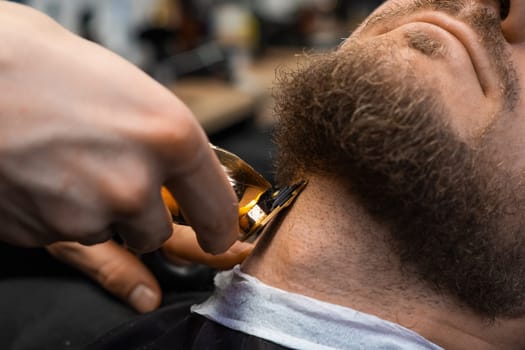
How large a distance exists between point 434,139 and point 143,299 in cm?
52

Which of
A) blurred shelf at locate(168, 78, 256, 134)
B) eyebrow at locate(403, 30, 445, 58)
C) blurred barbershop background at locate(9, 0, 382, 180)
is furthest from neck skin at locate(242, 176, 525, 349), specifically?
blurred shelf at locate(168, 78, 256, 134)

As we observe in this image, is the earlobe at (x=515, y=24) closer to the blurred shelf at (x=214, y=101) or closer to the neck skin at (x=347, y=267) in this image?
the neck skin at (x=347, y=267)

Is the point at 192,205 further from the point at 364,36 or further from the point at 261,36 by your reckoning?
the point at 261,36

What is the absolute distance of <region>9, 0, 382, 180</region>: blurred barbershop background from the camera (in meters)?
2.12

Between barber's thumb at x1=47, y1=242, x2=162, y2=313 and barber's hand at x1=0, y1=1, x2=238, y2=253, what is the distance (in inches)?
16.9

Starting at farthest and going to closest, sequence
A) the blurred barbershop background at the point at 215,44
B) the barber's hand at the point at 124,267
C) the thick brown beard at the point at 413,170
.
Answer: the blurred barbershop background at the point at 215,44 < the barber's hand at the point at 124,267 < the thick brown beard at the point at 413,170

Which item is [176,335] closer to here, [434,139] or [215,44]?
[434,139]

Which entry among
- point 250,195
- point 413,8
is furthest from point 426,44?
point 250,195

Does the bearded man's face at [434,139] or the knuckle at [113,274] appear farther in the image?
the knuckle at [113,274]

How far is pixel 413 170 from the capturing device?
638mm

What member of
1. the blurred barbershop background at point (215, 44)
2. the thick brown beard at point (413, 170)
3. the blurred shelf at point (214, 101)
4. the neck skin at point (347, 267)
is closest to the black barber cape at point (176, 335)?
the neck skin at point (347, 267)

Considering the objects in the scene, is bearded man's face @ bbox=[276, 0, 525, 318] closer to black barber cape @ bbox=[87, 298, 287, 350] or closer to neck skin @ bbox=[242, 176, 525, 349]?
neck skin @ bbox=[242, 176, 525, 349]

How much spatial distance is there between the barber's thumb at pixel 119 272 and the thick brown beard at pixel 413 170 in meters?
0.36

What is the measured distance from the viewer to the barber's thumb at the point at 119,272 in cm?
95
